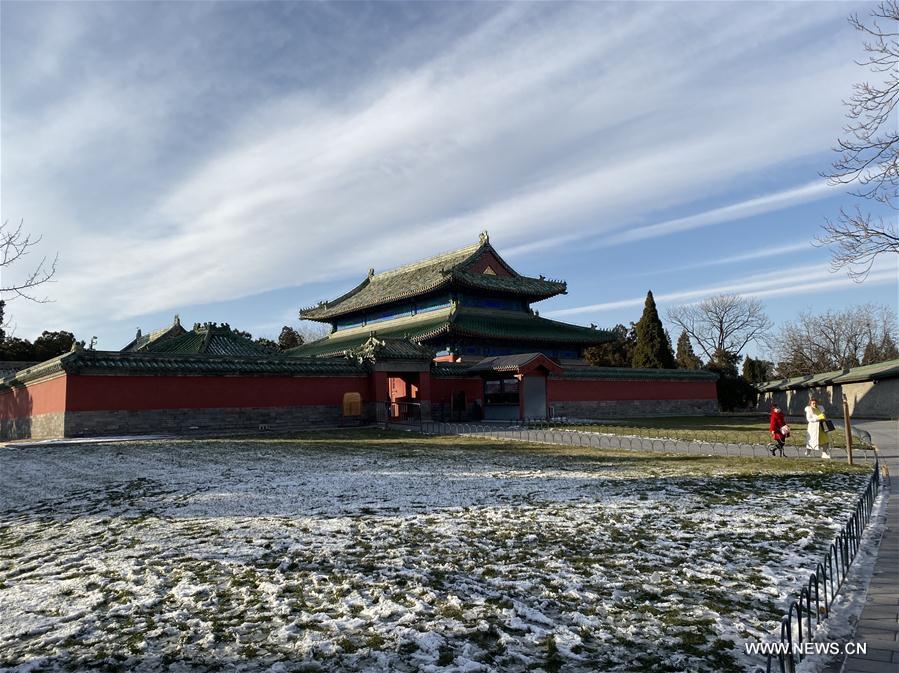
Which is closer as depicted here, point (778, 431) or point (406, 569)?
point (406, 569)

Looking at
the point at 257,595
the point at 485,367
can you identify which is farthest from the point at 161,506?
the point at 485,367

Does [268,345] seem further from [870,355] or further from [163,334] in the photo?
[870,355]

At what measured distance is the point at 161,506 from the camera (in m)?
9.44

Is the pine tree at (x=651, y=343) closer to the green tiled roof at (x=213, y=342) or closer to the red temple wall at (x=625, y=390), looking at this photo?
the red temple wall at (x=625, y=390)

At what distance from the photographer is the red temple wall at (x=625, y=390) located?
36500 mm

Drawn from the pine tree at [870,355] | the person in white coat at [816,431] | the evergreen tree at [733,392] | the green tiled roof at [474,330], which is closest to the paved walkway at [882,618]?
the person in white coat at [816,431]

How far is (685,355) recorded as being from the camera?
65.1 m

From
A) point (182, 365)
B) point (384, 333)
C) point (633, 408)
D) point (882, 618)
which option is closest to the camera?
point (882, 618)

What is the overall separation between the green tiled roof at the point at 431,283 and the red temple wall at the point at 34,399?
20.5 metres

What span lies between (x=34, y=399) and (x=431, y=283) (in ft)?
72.5

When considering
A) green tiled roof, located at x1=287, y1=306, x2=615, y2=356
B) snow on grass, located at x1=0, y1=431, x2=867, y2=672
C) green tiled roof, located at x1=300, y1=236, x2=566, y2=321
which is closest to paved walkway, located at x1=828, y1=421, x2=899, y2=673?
snow on grass, located at x1=0, y1=431, x2=867, y2=672

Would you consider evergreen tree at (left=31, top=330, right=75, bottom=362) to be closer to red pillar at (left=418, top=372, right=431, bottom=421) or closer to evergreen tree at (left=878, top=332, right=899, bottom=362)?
red pillar at (left=418, top=372, right=431, bottom=421)

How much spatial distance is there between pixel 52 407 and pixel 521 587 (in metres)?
24.4

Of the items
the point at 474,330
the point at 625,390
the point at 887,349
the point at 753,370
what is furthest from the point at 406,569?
the point at 887,349
